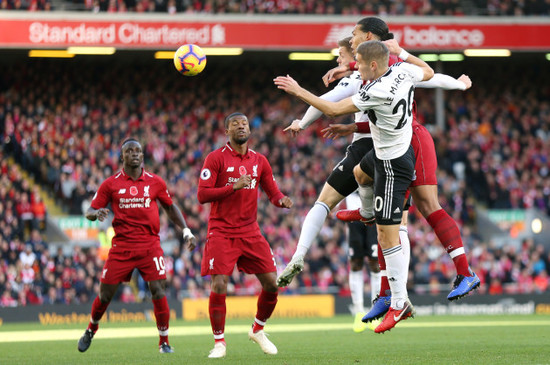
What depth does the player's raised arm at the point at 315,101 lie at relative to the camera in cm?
865

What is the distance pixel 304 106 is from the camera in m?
31.5

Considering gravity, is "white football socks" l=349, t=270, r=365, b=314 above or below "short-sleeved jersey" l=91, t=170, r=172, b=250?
below

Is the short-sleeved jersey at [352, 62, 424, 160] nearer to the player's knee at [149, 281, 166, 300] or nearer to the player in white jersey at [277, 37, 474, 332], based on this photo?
the player in white jersey at [277, 37, 474, 332]

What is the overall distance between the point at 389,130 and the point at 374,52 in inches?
31.0

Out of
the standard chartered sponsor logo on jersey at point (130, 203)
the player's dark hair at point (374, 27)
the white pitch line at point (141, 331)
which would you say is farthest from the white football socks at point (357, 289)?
the player's dark hair at point (374, 27)

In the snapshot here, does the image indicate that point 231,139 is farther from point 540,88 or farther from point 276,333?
point 540,88

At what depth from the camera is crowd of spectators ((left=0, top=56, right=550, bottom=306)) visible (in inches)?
958

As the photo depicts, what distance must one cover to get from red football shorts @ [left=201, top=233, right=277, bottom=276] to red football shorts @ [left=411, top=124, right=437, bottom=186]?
7.36 feet

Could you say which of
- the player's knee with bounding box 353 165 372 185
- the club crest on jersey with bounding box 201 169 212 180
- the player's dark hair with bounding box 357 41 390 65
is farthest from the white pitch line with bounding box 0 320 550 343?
the player's dark hair with bounding box 357 41 390 65

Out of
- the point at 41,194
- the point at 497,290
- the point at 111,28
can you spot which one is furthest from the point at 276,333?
the point at 111,28

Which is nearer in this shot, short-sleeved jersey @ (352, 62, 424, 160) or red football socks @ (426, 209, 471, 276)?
short-sleeved jersey @ (352, 62, 424, 160)

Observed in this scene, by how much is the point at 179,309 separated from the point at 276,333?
24.6 feet

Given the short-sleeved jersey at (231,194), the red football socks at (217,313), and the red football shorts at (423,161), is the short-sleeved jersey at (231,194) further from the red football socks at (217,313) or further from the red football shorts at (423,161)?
the red football shorts at (423,161)

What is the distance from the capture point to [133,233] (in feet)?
39.3
